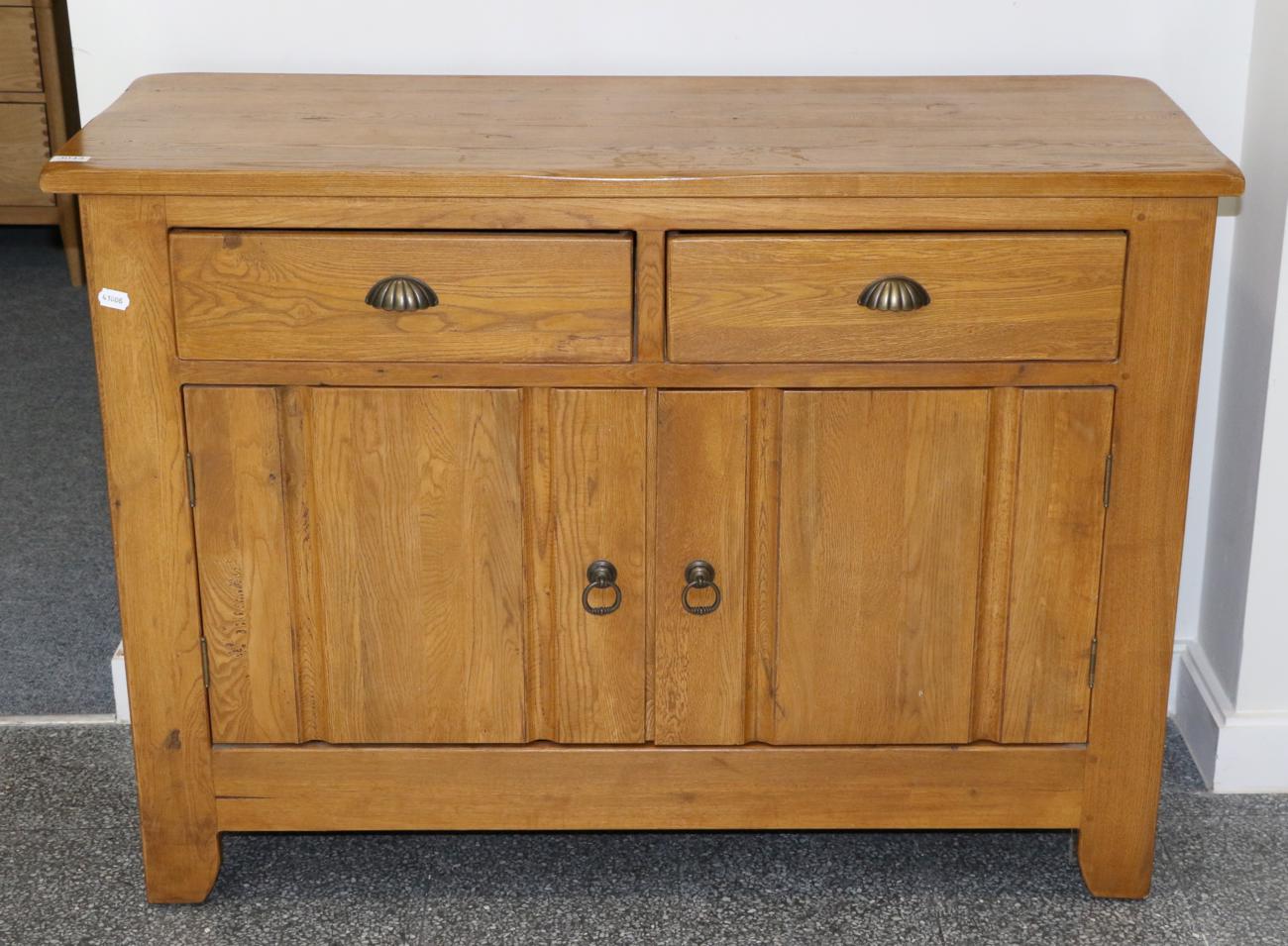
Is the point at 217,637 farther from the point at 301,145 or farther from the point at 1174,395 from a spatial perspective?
the point at 1174,395

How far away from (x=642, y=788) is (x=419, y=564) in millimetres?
327

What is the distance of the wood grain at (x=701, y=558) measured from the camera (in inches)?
60.9

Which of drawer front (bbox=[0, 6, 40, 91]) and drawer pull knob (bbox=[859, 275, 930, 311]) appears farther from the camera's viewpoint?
drawer front (bbox=[0, 6, 40, 91])

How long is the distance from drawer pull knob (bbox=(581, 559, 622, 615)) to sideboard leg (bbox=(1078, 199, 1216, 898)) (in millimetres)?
478

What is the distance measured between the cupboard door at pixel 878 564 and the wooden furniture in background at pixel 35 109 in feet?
8.05

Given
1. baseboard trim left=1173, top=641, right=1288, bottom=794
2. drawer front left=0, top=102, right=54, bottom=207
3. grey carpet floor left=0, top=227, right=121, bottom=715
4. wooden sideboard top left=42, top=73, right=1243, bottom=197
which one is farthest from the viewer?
drawer front left=0, top=102, right=54, bottom=207

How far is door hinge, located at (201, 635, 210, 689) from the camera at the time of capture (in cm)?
162

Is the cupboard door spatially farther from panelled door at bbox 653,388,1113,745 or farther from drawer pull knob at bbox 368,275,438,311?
drawer pull knob at bbox 368,275,438,311

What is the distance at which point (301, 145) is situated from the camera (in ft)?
5.02

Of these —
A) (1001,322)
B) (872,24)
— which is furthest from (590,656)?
(872,24)

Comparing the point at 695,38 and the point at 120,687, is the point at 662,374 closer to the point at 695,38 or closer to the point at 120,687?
the point at 695,38

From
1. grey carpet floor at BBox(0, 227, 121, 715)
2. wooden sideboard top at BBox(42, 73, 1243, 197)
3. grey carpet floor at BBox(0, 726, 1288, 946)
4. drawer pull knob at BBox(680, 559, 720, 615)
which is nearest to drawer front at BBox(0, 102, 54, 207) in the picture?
grey carpet floor at BBox(0, 227, 121, 715)

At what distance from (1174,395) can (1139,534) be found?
142 millimetres

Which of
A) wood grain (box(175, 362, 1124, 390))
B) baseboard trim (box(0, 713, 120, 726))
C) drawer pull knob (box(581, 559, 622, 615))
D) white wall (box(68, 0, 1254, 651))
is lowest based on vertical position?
baseboard trim (box(0, 713, 120, 726))
